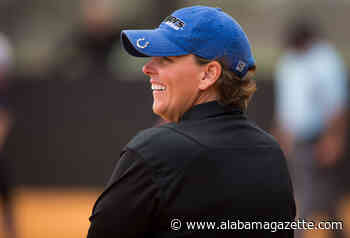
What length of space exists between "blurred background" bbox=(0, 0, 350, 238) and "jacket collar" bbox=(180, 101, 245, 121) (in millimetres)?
6290

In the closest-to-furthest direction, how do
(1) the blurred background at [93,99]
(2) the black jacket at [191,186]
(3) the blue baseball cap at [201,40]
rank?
(2) the black jacket at [191,186]
(3) the blue baseball cap at [201,40]
(1) the blurred background at [93,99]

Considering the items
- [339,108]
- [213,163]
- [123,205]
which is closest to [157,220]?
→ [123,205]

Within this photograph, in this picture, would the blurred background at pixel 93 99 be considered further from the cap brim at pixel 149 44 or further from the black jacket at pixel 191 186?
the black jacket at pixel 191 186

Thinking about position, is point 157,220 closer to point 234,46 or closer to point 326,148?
point 234,46

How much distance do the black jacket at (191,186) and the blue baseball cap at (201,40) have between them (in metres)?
0.23

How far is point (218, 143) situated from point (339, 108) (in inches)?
161

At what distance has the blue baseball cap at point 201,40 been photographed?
2242 millimetres

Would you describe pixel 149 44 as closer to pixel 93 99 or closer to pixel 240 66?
pixel 240 66

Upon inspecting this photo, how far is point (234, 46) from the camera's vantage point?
2273 mm

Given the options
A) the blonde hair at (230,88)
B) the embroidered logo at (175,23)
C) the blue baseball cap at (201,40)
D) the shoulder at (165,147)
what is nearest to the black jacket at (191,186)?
the shoulder at (165,147)

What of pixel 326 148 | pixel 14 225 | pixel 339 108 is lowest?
pixel 14 225

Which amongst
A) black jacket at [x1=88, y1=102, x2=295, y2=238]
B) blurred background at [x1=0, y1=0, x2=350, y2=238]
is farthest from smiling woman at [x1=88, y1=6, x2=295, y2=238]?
blurred background at [x1=0, y1=0, x2=350, y2=238]

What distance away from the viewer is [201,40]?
88.1 inches

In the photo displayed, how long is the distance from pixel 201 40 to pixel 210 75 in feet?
0.42
